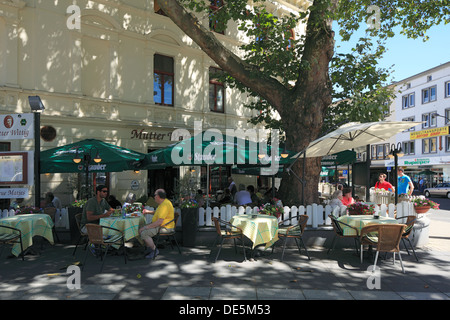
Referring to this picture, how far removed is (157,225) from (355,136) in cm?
531

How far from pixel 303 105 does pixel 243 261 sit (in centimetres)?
485

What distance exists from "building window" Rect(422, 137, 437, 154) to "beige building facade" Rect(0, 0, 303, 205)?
32.2 meters

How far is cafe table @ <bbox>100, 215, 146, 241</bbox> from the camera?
6.78 meters

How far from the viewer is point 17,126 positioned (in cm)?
805

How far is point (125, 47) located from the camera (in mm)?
14422

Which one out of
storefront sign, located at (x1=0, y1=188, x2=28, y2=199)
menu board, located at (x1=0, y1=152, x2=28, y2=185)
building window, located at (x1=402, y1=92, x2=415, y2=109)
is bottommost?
storefront sign, located at (x1=0, y1=188, x2=28, y2=199)

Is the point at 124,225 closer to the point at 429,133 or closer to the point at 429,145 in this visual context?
the point at 429,133

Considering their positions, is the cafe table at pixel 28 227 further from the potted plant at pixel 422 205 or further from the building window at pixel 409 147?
the building window at pixel 409 147

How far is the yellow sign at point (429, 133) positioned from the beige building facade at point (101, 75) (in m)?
30.0

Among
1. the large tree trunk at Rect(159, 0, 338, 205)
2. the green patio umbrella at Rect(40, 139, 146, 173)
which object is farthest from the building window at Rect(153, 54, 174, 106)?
the green patio umbrella at Rect(40, 139, 146, 173)

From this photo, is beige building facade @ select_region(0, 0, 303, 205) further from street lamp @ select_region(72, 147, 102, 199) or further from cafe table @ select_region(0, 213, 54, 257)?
cafe table @ select_region(0, 213, 54, 257)
